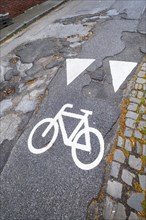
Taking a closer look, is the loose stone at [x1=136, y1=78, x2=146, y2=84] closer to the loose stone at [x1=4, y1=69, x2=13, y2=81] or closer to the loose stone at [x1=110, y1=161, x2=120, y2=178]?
the loose stone at [x1=110, y1=161, x2=120, y2=178]

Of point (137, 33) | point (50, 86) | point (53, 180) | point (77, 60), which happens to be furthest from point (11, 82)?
point (137, 33)

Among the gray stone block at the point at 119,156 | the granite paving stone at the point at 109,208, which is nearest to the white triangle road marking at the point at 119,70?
the gray stone block at the point at 119,156

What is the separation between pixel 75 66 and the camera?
560 centimetres

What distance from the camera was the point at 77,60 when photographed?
5.86 meters

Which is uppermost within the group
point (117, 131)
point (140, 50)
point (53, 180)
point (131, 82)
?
point (140, 50)

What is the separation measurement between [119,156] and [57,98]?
2065 millimetres

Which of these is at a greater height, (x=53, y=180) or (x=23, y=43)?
(x=23, y=43)

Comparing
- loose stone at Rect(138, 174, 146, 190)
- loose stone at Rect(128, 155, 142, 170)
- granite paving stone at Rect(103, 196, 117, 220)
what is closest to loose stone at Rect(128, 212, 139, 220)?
granite paving stone at Rect(103, 196, 117, 220)

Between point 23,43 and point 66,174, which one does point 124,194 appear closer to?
point 66,174

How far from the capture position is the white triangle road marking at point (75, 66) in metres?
5.23

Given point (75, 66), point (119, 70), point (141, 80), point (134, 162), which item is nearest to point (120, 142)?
point (134, 162)

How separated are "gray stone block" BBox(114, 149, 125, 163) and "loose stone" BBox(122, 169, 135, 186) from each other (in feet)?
0.61

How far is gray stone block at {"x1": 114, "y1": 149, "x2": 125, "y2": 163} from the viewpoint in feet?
10.6

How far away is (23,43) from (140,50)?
4503 mm
